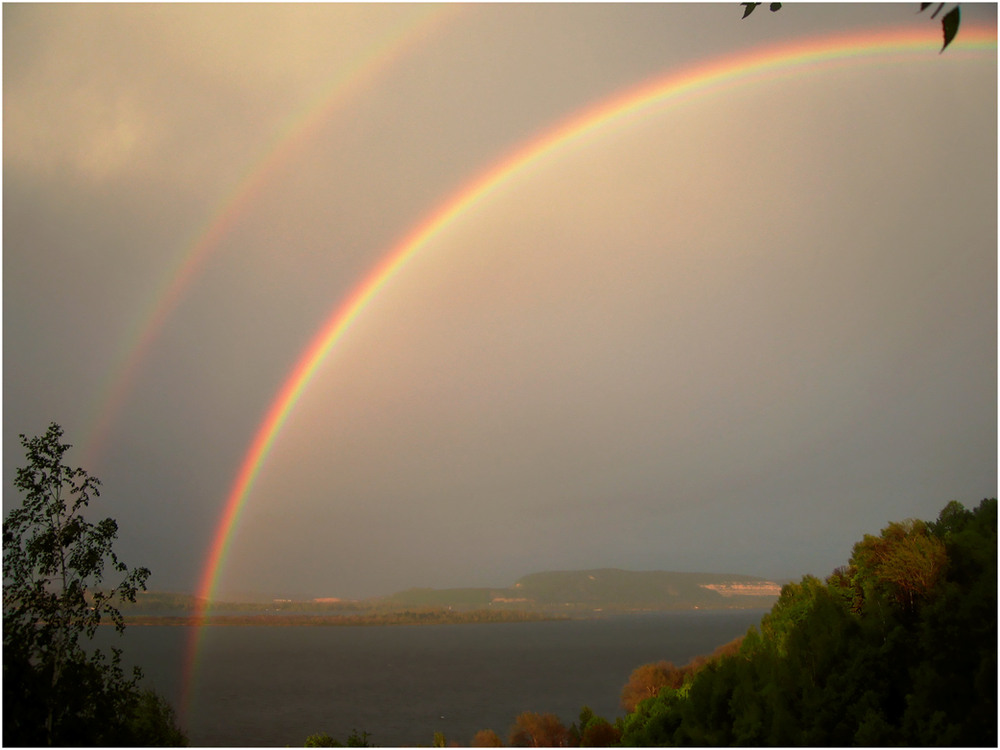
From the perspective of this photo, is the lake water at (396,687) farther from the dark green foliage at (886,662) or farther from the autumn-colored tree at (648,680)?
the dark green foliage at (886,662)

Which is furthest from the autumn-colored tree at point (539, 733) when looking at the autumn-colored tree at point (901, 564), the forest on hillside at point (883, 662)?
the autumn-colored tree at point (901, 564)

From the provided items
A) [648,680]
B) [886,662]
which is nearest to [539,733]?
[648,680]

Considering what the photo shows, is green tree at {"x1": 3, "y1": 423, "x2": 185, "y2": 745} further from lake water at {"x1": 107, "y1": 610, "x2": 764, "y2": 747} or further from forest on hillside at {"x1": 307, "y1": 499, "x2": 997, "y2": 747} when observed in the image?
lake water at {"x1": 107, "y1": 610, "x2": 764, "y2": 747}

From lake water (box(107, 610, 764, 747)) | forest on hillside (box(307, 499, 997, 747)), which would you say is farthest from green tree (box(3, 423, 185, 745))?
lake water (box(107, 610, 764, 747))

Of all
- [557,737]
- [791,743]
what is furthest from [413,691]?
[791,743]

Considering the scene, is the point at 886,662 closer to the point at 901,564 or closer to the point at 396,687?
the point at 901,564
